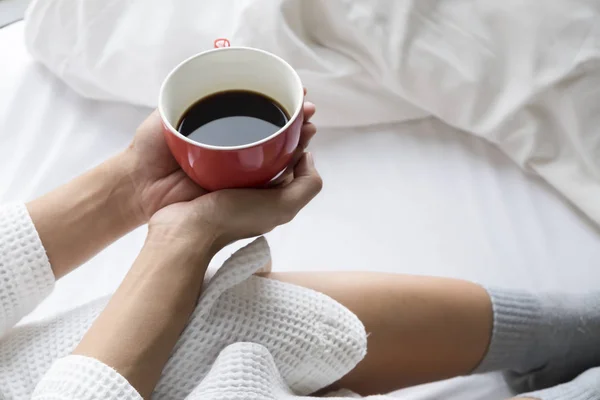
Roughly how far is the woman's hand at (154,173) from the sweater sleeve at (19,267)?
0.12 meters

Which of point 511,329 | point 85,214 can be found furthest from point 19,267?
point 511,329

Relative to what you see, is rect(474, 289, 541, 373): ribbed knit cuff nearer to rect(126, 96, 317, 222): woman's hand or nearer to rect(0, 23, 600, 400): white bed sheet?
rect(0, 23, 600, 400): white bed sheet

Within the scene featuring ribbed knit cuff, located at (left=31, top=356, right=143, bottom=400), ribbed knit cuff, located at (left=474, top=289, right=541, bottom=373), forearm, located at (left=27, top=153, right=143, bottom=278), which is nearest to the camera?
ribbed knit cuff, located at (left=31, top=356, right=143, bottom=400)

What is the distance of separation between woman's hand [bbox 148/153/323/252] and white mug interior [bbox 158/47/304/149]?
0.07m

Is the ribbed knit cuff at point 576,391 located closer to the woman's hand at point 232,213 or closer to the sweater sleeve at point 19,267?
the woman's hand at point 232,213

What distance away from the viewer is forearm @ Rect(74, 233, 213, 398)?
54 centimetres

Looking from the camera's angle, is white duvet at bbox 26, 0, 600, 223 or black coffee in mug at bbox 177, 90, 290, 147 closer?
black coffee in mug at bbox 177, 90, 290, 147

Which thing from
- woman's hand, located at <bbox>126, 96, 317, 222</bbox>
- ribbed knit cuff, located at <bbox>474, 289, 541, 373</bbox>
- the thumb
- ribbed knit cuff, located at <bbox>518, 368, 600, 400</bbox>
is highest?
the thumb

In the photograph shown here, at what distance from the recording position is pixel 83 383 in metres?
0.51

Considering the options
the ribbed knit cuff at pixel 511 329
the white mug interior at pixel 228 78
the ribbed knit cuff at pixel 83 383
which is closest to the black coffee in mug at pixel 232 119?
the white mug interior at pixel 228 78

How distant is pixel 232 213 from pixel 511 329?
0.39 metres

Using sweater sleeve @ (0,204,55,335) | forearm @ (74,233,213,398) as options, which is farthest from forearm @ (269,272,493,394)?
sweater sleeve @ (0,204,55,335)

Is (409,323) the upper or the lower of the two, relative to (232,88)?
lower

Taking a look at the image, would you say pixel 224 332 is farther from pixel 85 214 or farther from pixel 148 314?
pixel 85 214
